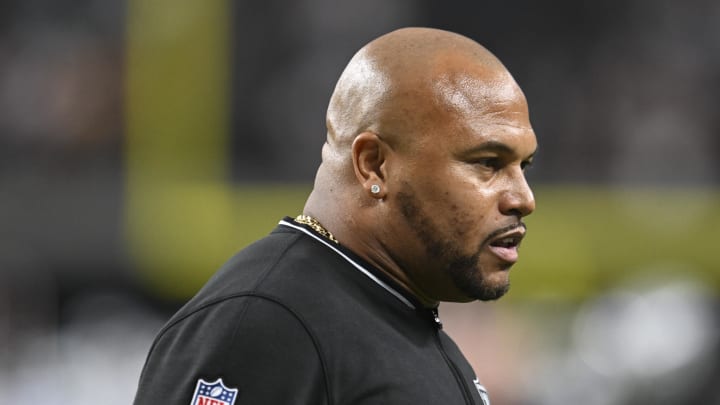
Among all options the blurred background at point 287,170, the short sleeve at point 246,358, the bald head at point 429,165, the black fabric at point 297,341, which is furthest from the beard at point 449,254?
the blurred background at point 287,170

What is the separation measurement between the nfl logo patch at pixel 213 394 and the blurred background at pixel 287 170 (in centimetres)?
481

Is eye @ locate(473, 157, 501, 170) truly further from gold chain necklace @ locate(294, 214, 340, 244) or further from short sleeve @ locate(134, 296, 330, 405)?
short sleeve @ locate(134, 296, 330, 405)

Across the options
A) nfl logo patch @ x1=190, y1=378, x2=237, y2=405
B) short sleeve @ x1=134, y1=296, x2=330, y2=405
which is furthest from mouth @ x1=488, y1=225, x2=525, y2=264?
nfl logo patch @ x1=190, y1=378, x2=237, y2=405

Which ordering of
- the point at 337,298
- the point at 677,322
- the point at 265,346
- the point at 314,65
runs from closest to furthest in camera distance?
the point at 265,346 → the point at 337,298 → the point at 677,322 → the point at 314,65

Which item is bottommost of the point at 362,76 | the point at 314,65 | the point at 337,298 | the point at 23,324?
the point at 23,324

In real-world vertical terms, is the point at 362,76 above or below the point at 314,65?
below

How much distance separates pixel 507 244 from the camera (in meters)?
2.17

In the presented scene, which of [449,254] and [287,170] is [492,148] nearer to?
[449,254]

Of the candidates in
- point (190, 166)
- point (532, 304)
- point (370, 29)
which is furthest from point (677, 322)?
point (190, 166)

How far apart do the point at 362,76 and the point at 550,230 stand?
5.14 metres

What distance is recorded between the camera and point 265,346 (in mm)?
1896

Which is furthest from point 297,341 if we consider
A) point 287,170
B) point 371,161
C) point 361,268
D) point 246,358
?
point 287,170

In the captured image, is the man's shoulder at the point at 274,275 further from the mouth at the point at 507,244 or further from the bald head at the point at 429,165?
the mouth at the point at 507,244

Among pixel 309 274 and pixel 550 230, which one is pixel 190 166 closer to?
pixel 550 230
